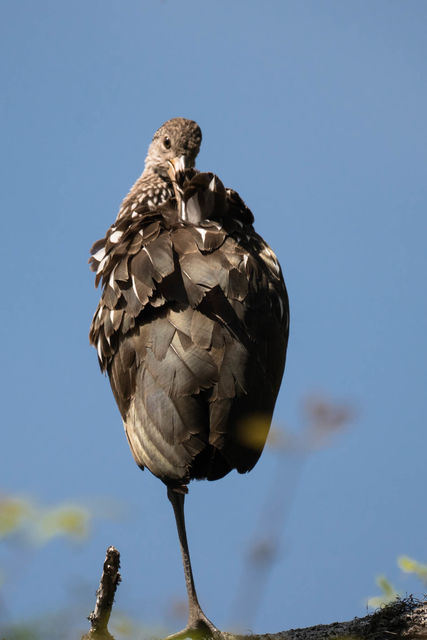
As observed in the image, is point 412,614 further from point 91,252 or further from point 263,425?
point 91,252

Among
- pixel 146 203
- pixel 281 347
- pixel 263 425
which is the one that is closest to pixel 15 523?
pixel 263 425

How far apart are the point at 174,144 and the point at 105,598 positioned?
408cm

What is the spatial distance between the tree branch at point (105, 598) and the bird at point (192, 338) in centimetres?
69

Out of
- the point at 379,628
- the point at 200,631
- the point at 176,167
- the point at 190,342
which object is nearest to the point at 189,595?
the point at 200,631

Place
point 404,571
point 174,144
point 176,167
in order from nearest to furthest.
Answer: point 404,571 → point 176,167 → point 174,144

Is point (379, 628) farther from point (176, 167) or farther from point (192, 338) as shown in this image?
point (176, 167)

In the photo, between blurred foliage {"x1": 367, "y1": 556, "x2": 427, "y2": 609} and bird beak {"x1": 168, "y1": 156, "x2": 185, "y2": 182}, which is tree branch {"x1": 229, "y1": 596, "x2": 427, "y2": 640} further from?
bird beak {"x1": 168, "y1": 156, "x2": 185, "y2": 182}

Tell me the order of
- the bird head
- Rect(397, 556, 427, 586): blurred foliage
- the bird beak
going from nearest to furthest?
Rect(397, 556, 427, 586): blurred foliage → the bird beak → the bird head

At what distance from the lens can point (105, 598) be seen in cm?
384

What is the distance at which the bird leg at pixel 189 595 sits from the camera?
177 inches

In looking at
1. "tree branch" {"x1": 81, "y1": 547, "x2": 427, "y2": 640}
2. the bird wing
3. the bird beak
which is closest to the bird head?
the bird beak

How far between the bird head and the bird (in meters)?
1.49

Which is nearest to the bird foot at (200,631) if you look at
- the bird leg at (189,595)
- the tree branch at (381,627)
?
the bird leg at (189,595)

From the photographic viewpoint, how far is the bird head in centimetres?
679
